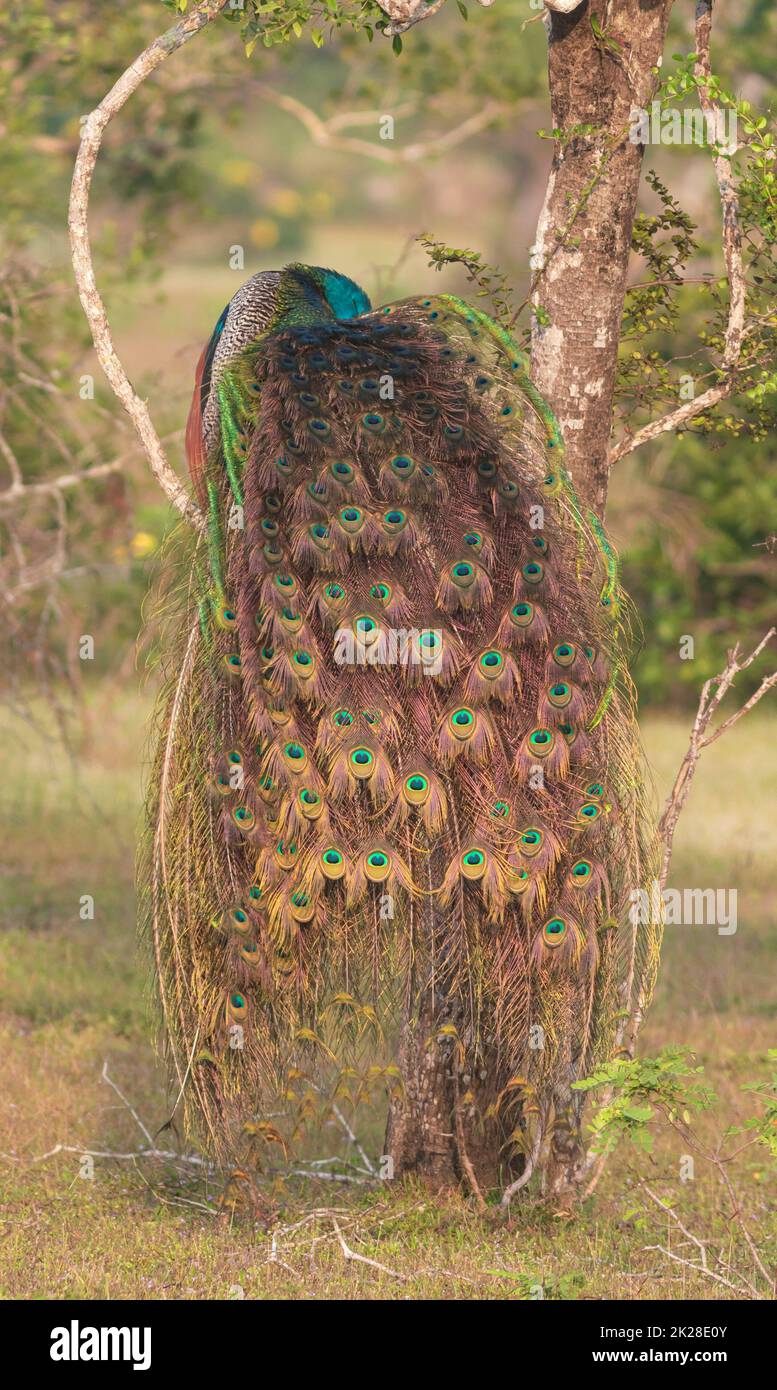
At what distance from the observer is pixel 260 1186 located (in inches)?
215

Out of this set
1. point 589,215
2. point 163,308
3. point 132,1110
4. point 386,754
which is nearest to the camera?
point 386,754

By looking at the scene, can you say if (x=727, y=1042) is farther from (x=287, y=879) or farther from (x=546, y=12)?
(x=546, y=12)

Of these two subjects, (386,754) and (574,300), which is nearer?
(386,754)

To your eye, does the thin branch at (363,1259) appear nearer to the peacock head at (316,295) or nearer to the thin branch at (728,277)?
the thin branch at (728,277)

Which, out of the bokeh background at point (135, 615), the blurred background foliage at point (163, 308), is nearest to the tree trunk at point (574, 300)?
the bokeh background at point (135, 615)

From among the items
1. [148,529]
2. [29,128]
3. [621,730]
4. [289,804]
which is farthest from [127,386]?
[148,529]

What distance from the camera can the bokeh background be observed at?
5.47m

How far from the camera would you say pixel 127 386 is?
5.23 metres

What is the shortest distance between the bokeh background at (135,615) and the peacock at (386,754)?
46 cm

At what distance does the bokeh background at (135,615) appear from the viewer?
547 cm

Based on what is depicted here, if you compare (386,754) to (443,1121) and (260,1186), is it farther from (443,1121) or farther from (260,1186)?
(260,1186)

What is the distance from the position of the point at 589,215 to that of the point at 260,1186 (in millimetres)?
3321

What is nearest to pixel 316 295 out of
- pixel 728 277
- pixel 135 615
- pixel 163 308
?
pixel 728 277

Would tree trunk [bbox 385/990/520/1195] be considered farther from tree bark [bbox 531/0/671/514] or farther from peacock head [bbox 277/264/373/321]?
peacock head [bbox 277/264/373/321]
